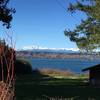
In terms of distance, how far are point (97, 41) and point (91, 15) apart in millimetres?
3020

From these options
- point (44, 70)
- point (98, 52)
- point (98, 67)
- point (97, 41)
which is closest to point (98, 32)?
point (97, 41)

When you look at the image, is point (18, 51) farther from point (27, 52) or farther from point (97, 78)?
point (97, 78)

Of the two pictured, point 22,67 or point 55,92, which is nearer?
point 55,92

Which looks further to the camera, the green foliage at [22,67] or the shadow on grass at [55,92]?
the green foliage at [22,67]

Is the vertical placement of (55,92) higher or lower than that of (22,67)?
lower

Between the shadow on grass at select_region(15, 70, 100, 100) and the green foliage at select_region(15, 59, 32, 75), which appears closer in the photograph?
the shadow on grass at select_region(15, 70, 100, 100)

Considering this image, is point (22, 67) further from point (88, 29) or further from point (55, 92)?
point (55, 92)

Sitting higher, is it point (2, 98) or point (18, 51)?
point (18, 51)

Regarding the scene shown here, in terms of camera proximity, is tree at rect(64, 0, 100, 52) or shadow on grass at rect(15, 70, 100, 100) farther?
tree at rect(64, 0, 100, 52)

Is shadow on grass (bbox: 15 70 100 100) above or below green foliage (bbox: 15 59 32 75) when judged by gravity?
below

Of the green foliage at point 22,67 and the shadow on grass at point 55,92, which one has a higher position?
the green foliage at point 22,67

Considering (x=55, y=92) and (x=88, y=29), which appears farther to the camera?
(x=88, y=29)

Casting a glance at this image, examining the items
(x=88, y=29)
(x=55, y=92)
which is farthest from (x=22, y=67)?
(x=55, y=92)

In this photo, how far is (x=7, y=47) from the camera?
345 inches
